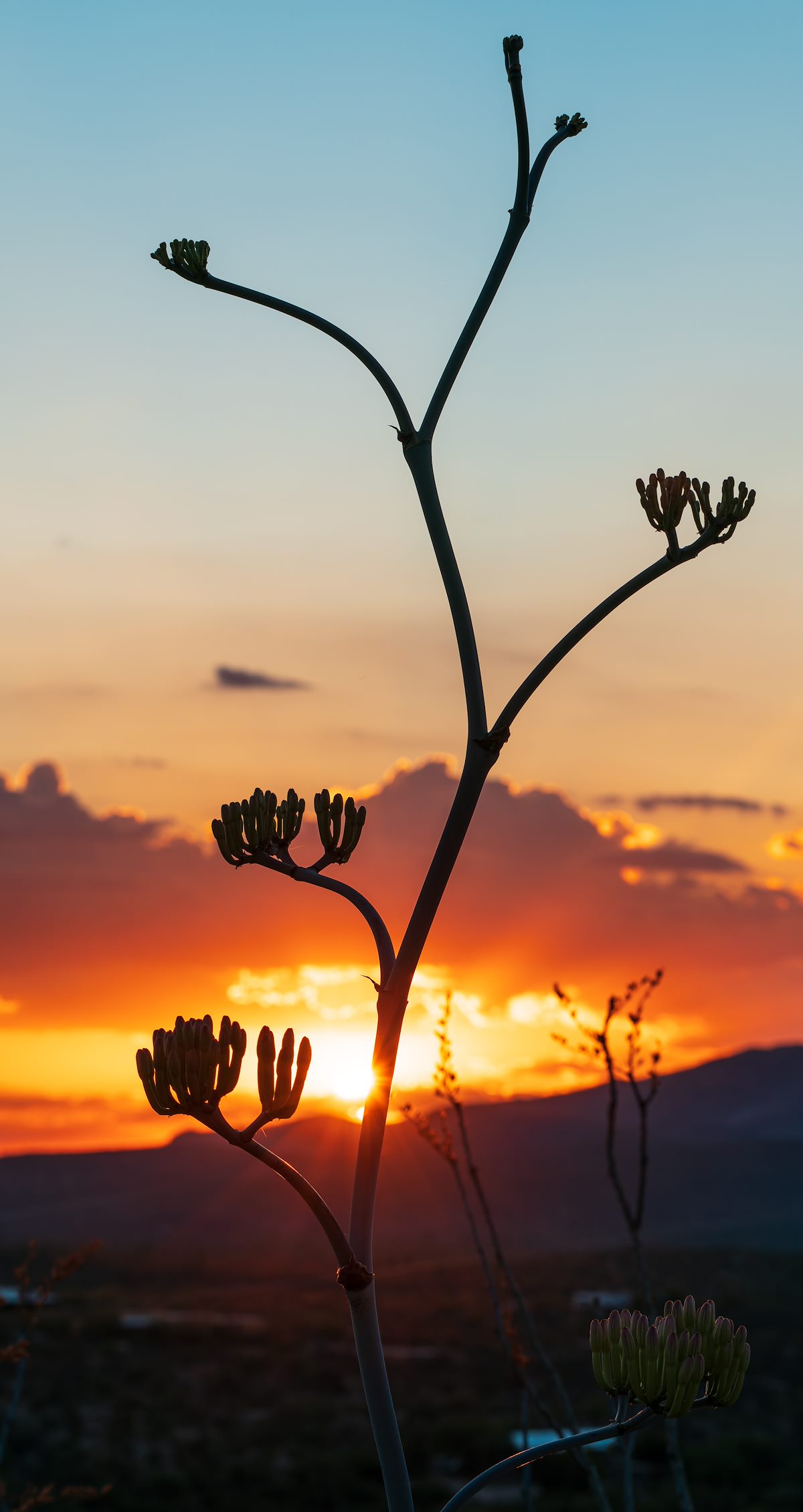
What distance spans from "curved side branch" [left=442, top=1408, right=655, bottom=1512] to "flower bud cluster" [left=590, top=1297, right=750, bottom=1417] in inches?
2.3

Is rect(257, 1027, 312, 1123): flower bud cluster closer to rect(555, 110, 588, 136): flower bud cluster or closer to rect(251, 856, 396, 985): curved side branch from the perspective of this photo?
rect(251, 856, 396, 985): curved side branch

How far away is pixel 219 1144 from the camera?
147375 millimetres

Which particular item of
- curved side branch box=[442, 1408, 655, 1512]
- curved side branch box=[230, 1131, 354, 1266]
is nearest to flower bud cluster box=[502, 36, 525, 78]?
curved side branch box=[230, 1131, 354, 1266]

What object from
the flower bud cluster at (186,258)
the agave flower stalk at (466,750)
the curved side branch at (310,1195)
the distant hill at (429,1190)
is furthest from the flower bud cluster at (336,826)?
the distant hill at (429,1190)

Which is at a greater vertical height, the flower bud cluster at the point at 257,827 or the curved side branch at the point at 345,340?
the curved side branch at the point at 345,340

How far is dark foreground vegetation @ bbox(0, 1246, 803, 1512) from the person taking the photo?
78.3 feet

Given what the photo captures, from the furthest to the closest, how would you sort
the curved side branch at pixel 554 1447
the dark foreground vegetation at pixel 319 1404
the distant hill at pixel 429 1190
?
the distant hill at pixel 429 1190 < the dark foreground vegetation at pixel 319 1404 < the curved side branch at pixel 554 1447

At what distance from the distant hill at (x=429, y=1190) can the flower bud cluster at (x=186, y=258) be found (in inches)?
3090

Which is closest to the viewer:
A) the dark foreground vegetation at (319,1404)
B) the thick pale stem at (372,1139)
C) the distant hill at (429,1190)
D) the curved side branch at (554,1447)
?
the curved side branch at (554,1447)

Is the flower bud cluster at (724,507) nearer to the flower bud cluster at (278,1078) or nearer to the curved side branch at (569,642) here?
the curved side branch at (569,642)

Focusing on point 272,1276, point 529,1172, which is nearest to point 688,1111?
point 529,1172

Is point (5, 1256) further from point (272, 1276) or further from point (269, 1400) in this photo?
point (269, 1400)

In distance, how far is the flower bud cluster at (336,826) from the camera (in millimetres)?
2953

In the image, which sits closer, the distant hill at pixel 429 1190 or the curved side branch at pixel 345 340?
the curved side branch at pixel 345 340
